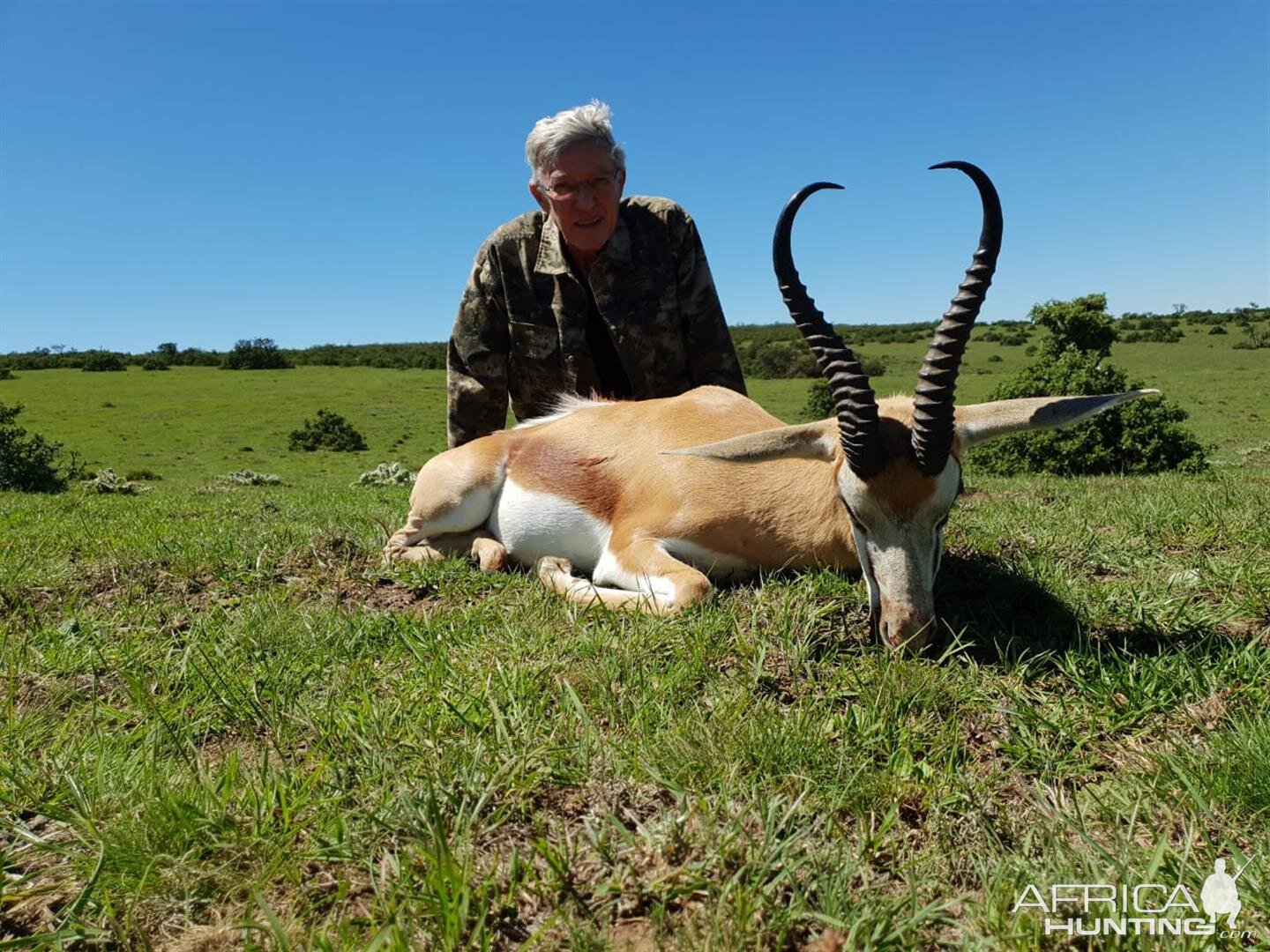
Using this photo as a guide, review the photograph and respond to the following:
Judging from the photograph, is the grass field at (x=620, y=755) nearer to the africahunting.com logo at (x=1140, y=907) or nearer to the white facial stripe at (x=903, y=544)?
the africahunting.com logo at (x=1140, y=907)

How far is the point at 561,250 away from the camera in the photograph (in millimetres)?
7664

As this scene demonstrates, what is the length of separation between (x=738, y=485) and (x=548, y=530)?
150 cm

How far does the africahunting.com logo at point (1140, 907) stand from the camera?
1.95 meters

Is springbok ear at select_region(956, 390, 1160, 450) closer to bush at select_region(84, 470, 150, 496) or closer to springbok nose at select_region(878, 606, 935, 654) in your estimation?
springbok nose at select_region(878, 606, 935, 654)

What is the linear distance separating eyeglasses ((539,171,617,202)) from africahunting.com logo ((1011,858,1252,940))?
622 cm

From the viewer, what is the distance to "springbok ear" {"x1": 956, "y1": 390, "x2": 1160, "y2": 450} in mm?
3834

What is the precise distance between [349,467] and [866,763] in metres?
30.0

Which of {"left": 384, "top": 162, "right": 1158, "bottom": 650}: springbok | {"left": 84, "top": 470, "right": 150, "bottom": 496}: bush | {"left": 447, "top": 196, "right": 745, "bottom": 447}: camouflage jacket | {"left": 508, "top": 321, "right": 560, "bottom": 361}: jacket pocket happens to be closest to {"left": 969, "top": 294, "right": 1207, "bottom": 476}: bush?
{"left": 447, "top": 196, "right": 745, "bottom": 447}: camouflage jacket

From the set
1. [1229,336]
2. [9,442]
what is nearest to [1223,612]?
[9,442]

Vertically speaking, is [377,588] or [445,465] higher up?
[445,465]

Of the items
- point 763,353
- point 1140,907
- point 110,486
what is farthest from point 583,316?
point 763,353

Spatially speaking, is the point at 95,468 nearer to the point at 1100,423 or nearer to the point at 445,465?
the point at 445,465

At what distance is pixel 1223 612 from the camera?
12.9 ft

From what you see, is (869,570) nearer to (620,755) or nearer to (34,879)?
(620,755)
